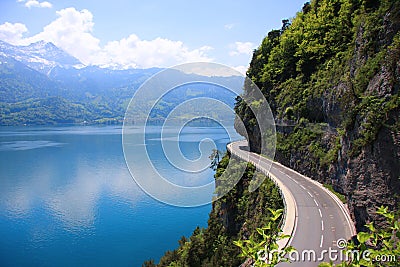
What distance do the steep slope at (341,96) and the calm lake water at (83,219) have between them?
1683cm

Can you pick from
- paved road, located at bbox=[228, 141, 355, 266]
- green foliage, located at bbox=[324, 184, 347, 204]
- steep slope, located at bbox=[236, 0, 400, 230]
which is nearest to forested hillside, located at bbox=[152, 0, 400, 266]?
steep slope, located at bbox=[236, 0, 400, 230]

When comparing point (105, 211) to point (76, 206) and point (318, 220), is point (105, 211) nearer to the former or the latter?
point (76, 206)

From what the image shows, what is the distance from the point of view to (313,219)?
16.4m

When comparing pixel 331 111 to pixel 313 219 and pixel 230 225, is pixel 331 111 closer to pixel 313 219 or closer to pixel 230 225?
pixel 313 219

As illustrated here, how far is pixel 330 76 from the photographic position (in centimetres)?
2548

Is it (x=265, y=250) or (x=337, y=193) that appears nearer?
(x=265, y=250)

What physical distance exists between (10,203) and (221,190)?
34919 mm

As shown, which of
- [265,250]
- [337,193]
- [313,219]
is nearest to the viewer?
[265,250]

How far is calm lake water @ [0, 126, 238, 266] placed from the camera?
32406 mm

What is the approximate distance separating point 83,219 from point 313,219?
33320mm

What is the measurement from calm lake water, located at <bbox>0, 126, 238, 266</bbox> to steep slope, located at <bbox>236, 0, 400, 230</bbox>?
16.8 m

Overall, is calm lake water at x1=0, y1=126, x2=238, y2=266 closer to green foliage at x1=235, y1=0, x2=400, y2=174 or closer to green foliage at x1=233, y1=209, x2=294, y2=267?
green foliage at x1=235, y1=0, x2=400, y2=174

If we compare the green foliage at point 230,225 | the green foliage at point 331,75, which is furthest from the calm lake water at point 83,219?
the green foliage at point 331,75

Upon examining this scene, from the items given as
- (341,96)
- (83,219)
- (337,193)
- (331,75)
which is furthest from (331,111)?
(83,219)
